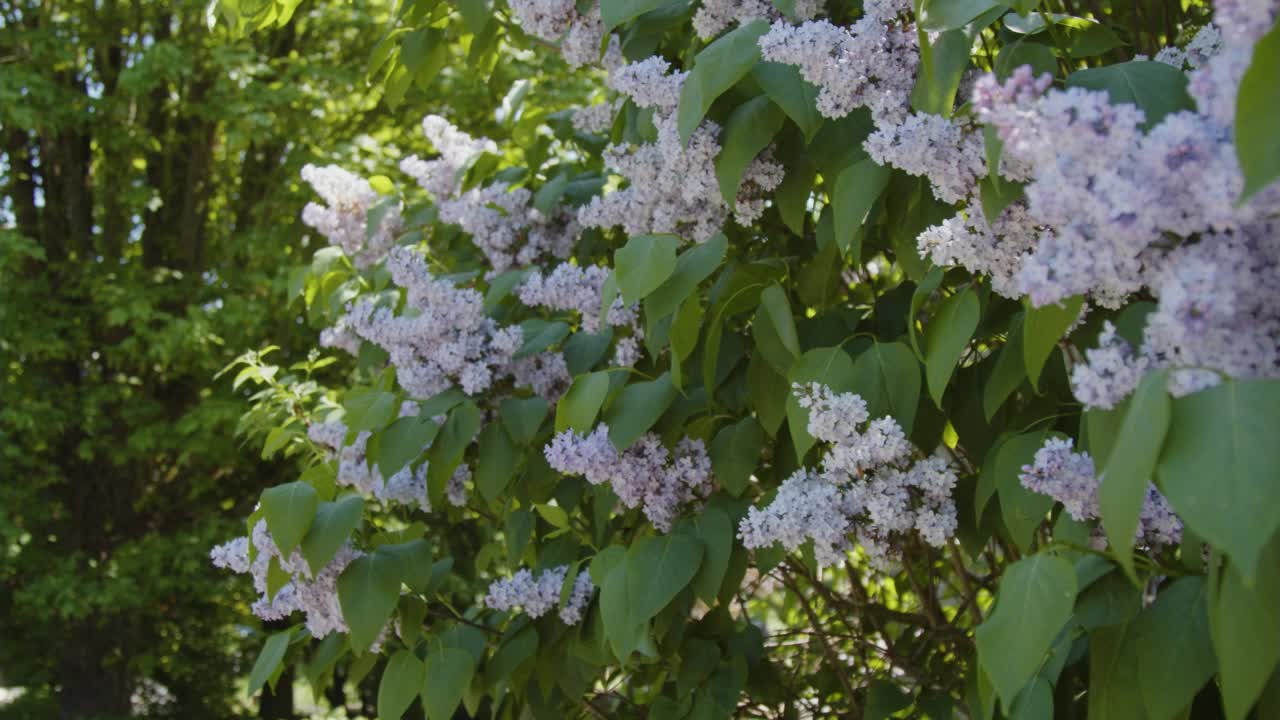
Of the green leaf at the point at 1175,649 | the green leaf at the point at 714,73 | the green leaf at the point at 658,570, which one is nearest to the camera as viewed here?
the green leaf at the point at 1175,649

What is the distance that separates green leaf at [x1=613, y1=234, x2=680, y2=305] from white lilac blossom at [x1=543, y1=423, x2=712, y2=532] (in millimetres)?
402

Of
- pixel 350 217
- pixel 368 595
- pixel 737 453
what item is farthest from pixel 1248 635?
pixel 350 217

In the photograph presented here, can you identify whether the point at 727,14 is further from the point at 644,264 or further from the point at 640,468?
the point at 640,468

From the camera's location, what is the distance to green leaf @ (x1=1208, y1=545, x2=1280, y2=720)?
0.90 metres

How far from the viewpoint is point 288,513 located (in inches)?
82.0

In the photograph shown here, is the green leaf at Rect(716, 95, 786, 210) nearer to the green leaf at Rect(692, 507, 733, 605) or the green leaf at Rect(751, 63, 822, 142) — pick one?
the green leaf at Rect(751, 63, 822, 142)

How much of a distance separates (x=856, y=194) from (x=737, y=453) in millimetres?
600

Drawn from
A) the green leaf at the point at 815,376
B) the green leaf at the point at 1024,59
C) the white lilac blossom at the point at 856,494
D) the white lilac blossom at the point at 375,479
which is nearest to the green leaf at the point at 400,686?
the white lilac blossom at the point at 375,479

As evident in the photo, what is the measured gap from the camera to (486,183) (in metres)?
3.19

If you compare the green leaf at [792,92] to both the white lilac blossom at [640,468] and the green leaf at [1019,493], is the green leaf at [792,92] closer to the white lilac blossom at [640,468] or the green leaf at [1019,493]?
the green leaf at [1019,493]

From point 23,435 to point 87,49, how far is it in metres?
→ 2.60

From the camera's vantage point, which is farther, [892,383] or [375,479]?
[375,479]

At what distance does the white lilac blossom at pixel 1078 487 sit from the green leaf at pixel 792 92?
581 mm

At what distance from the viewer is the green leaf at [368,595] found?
2.15m
